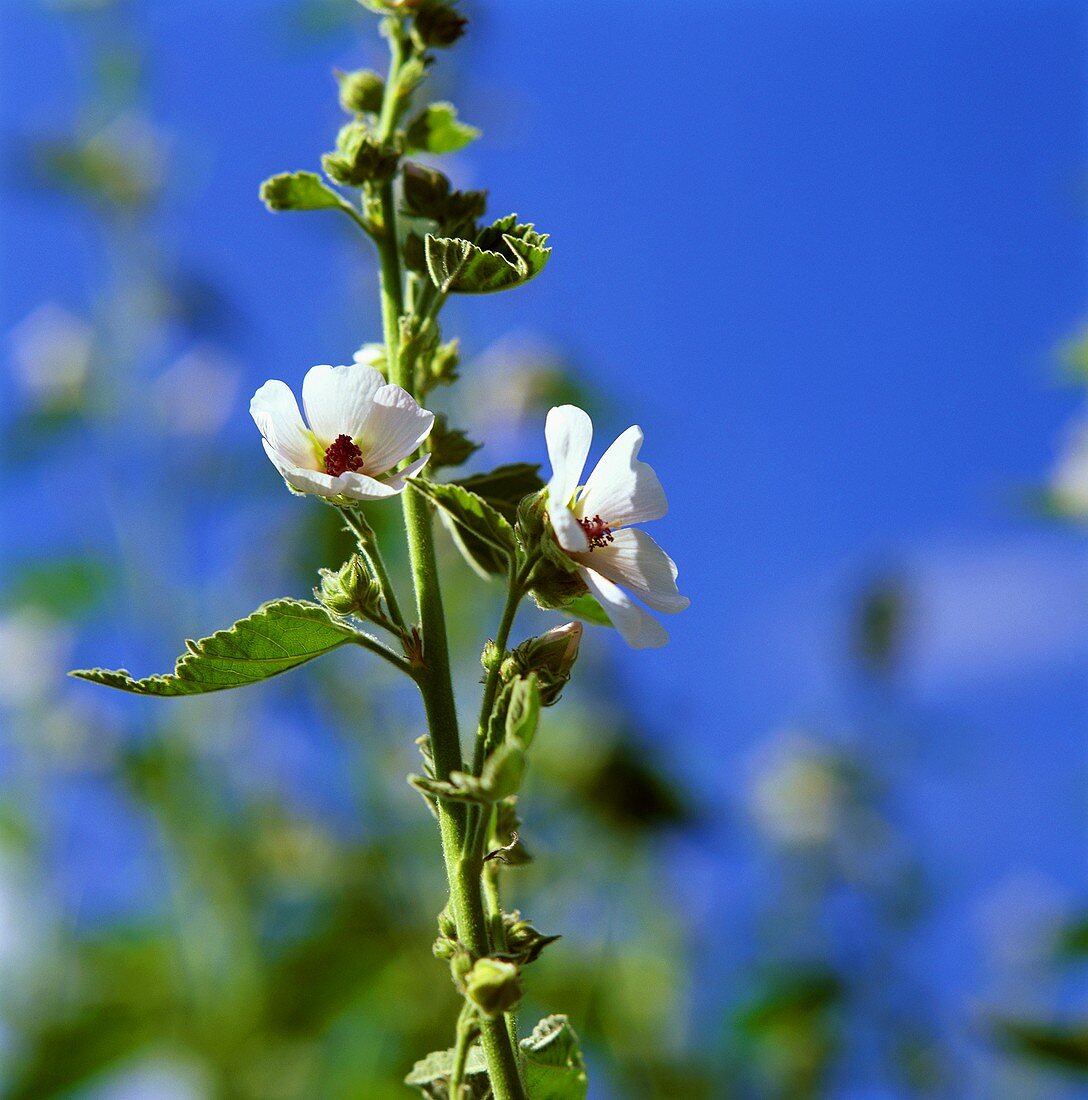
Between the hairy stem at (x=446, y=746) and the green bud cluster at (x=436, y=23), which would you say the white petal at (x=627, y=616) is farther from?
the green bud cluster at (x=436, y=23)

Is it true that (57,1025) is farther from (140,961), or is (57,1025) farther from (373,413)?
(373,413)

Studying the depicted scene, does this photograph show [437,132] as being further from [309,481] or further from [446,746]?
[446,746]

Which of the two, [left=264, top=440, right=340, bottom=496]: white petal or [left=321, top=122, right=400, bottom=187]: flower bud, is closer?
[left=264, top=440, right=340, bottom=496]: white petal

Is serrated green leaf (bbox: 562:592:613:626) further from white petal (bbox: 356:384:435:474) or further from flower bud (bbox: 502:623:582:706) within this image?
white petal (bbox: 356:384:435:474)

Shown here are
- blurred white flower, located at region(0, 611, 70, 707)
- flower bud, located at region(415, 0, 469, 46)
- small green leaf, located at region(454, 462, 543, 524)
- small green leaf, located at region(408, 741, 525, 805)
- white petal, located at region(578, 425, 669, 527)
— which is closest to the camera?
small green leaf, located at region(408, 741, 525, 805)

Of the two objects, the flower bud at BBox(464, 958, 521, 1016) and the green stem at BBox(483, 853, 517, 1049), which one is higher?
the green stem at BBox(483, 853, 517, 1049)

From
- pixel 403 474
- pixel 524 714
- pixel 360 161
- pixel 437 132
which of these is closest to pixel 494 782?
pixel 524 714

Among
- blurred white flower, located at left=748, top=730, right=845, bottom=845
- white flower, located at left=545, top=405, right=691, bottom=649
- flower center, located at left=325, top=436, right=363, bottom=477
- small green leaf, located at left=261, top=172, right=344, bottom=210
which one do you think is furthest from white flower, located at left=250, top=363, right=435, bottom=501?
blurred white flower, located at left=748, top=730, right=845, bottom=845
